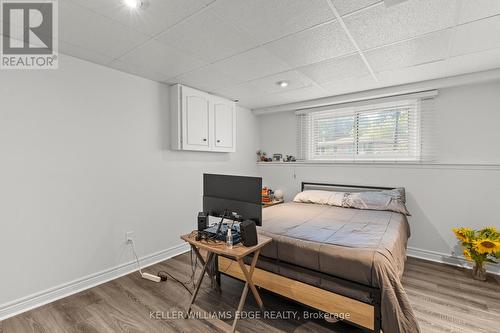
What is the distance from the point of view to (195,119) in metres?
3.41

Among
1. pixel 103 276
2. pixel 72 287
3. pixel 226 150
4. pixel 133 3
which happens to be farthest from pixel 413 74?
pixel 72 287

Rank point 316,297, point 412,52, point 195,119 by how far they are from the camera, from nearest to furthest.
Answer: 1. point 316,297
2. point 412,52
3. point 195,119

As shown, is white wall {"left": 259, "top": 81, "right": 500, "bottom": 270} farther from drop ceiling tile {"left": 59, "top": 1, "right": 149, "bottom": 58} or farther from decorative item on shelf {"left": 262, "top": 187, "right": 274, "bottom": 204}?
drop ceiling tile {"left": 59, "top": 1, "right": 149, "bottom": 58}

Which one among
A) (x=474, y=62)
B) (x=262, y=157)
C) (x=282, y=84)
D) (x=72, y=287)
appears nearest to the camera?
(x=72, y=287)

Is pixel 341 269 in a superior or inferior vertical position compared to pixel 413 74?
inferior

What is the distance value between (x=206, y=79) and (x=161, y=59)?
2.31 feet

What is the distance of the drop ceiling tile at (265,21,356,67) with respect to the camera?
76.0 inches

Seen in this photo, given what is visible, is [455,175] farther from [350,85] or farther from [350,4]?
[350,4]

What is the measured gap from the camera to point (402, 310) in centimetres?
156


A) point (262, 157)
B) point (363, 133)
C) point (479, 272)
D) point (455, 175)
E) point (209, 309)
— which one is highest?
point (363, 133)

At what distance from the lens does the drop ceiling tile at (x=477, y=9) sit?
157cm

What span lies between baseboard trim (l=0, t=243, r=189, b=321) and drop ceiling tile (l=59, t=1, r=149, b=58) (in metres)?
2.34

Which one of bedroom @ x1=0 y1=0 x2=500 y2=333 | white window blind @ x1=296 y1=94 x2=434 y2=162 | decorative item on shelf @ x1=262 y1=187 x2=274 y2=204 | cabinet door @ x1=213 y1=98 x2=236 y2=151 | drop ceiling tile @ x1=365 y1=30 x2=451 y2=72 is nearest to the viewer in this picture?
bedroom @ x1=0 y1=0 x2=500 y2=333

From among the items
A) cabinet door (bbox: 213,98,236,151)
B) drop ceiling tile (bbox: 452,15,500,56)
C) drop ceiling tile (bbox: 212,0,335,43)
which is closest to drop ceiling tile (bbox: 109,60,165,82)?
cabinet door (bbox: 213,98,236,151)
